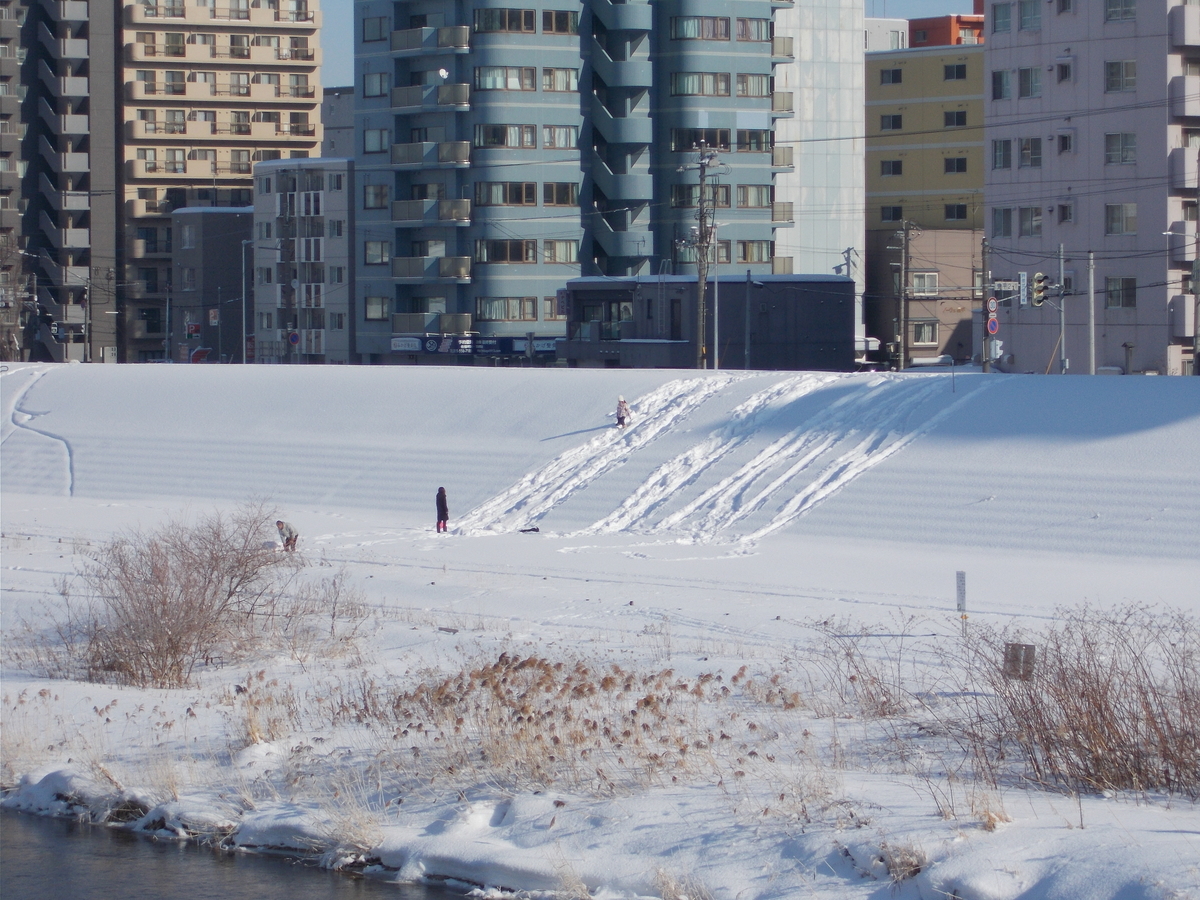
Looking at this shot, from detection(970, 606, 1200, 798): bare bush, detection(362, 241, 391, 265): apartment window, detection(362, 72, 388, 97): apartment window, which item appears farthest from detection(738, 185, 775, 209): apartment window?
detection(970, 606, 1200, 798): bare bush

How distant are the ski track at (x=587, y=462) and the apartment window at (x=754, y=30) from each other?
3826 cm

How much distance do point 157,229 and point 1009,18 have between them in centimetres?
5714

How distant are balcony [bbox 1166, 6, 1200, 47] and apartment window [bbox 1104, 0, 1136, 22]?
1595mm

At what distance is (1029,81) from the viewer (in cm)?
5812

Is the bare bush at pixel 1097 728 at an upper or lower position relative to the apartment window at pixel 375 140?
lower

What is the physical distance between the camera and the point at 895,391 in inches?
1475

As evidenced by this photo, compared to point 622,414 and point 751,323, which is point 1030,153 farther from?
point 622,414

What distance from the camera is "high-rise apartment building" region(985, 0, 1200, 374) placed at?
5391cm

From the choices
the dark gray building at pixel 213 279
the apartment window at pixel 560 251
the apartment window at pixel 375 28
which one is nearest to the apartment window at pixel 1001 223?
the apartment window at pixel 560 251

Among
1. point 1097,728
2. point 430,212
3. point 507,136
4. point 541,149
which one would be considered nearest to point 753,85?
point 541,149

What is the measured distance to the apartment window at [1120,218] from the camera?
5509 centimetres

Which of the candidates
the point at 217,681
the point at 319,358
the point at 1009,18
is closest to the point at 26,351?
the point at 319,358

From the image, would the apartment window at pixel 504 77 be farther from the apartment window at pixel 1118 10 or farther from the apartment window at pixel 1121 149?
the apartment window at pixel 1121 149

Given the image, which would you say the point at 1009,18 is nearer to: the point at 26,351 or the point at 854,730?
the point at 854,730
